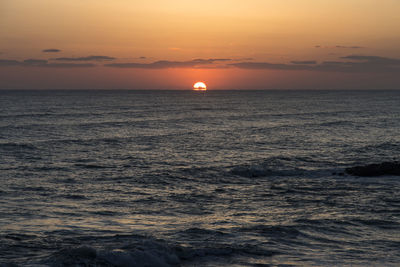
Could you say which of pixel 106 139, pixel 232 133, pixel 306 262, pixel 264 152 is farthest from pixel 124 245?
pixel 232 133

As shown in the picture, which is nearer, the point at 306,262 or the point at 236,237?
the point at 306,262

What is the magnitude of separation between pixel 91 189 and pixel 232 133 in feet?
125

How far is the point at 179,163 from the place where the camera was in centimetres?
3588

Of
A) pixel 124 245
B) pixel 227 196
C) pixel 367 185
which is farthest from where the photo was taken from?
pixel 367 185

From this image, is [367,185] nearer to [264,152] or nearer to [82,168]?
[264,152]

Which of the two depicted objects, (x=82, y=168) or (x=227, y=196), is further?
(x=82, y=168)

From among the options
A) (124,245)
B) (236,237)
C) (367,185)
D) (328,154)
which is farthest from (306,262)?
(328,154)

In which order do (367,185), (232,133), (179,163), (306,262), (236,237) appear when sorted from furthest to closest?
1. (232,133)
2. (179,163)
3. (367,185)
4. (236,237)
5. (306,262)

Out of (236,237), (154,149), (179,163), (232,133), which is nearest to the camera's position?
(236,237)

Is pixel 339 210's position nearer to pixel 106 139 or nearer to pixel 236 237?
pixel 236 237

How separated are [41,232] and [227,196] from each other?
10370 millimetres

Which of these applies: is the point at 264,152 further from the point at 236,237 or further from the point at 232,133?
the point at 236,237

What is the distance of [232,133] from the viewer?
6228 cm

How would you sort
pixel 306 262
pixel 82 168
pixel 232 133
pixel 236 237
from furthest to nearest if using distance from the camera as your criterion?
pixel 232 133
pixel 82 168
pixel 236 237
pixel 306 262
